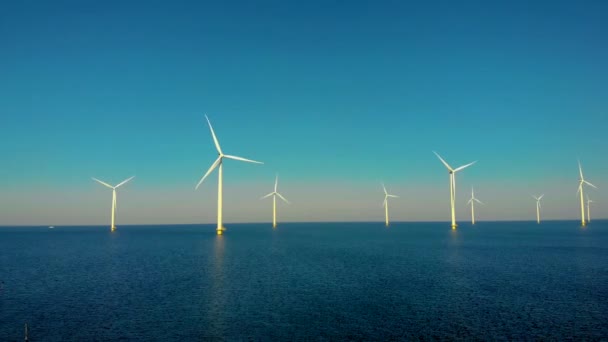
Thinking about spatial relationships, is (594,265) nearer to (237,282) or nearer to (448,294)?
(448,294)

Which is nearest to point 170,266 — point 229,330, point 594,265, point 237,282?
point 237,282

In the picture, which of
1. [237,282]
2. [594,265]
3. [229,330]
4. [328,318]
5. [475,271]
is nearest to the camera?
[229,330]

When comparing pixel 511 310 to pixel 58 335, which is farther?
pixel 511 310

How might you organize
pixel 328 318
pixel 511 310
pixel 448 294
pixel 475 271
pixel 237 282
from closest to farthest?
pixel 328 318, pixel 511 310, pixel 448 294, pixel 237 282, pixel 475 271

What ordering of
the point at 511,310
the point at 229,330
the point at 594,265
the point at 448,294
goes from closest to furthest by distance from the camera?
the point at 229,330 → the point at 511,310 → the point at 448,294 → the point at 594,265

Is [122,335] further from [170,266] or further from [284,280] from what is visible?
[170,266]

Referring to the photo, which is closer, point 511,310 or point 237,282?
point 511,310

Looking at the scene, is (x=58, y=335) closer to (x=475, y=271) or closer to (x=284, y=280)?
(x=284, y=280)

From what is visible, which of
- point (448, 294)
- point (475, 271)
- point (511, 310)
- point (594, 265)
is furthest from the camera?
point (594, 265)

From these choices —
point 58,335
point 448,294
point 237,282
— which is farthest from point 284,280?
point 58,335
